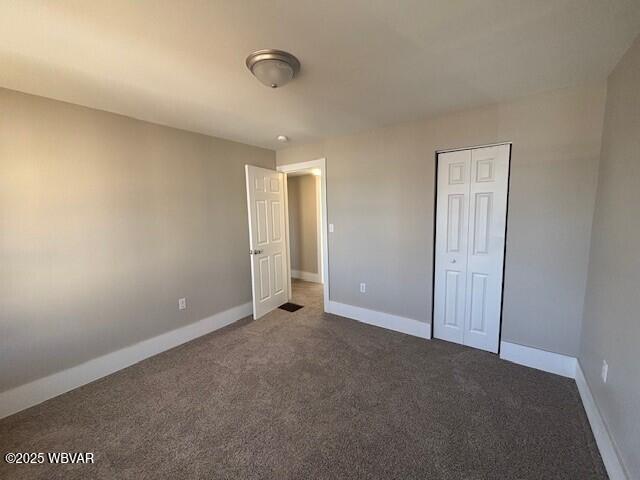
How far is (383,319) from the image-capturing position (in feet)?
10.5

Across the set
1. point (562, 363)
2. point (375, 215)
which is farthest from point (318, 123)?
point (562, 363)

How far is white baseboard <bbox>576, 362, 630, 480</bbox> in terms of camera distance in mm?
1313

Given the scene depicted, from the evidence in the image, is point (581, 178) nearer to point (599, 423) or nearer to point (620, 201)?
point (620, 201)

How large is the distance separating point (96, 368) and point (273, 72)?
9.20ft

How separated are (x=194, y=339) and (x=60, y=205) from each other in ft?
5.83

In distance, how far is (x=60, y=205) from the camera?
6.90 ft

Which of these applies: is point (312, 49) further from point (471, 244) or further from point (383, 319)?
point (383, 319)

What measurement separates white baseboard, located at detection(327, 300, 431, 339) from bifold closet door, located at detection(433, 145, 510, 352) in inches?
7.7

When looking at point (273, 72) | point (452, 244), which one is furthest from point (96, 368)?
point (452, 244)

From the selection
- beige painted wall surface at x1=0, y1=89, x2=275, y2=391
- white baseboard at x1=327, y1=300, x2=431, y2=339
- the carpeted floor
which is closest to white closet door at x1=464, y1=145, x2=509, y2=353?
the carpeted floor

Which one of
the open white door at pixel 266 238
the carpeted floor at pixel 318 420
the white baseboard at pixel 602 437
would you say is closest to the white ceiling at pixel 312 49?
the open white door at pixel 266 238

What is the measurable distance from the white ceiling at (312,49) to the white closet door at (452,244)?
0.59 metres

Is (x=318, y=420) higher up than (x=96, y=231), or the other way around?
(x=96, y=231)

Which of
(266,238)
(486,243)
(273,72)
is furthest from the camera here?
(266,238)
